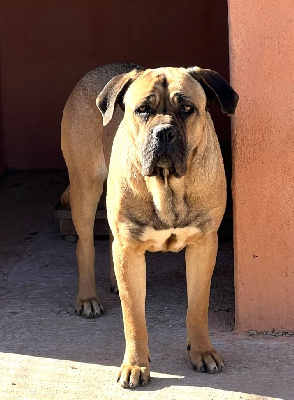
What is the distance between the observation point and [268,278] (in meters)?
5.77

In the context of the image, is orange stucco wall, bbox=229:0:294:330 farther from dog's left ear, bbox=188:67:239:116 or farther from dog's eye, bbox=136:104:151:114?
dog's eye, bbox=136:104:151:114

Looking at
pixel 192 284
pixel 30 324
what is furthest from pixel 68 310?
pixel 192 284

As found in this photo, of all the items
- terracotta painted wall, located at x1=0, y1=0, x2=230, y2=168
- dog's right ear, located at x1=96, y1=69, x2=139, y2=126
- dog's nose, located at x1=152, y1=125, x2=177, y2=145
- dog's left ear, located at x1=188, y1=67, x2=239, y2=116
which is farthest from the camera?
terracotta painted wall, located at x1=0, y1=0, x2=230, y2=168

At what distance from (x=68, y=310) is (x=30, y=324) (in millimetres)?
340

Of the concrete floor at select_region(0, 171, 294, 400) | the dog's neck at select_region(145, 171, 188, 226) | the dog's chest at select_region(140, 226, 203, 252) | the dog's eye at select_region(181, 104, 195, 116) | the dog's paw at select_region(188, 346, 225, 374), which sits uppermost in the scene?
the dog's eye at select_region(181, 104, 195, 116)

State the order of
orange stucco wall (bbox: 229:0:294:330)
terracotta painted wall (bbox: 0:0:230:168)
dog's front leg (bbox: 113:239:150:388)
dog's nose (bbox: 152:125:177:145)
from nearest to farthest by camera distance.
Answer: dog's nose (bbox: 152:125:177:145)
dog's front leg (bbox: 113:239:150:388)
orange stucco wall (bbox: 229:0:294:330)
terracotta painted wall (bbox: 0:0:230:168)

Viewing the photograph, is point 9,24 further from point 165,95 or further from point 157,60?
point 165,95

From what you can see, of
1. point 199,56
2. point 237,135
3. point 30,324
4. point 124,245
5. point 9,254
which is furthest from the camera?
point 199,56

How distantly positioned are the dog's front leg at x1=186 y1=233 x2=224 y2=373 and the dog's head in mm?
591

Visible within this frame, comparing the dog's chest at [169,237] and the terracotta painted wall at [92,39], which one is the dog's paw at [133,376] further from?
the terracotta painted wall at [92,39]

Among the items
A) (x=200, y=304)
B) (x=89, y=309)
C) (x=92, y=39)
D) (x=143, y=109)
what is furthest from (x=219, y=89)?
(x=92, y=39)

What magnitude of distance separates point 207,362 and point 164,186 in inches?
39.0

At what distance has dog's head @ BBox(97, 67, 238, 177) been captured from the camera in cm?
482

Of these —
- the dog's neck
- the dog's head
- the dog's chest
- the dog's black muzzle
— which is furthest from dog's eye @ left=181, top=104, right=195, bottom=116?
the dog's chest
